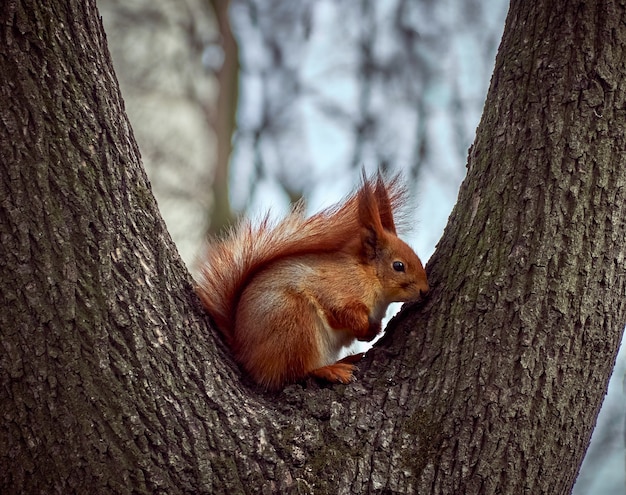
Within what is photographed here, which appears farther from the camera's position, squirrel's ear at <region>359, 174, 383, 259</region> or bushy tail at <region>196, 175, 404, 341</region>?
squirrel's ear at <region>359, 174, 383, 259</region>

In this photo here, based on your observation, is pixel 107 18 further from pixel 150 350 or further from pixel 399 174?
pixel 150 350

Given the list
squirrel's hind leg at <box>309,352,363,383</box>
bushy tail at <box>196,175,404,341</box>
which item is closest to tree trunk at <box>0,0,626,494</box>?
squirrel's hind leg at <box>309,352,363,383</box>

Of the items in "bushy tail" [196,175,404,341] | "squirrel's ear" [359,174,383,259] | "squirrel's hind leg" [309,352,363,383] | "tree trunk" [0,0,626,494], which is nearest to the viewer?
"tree trunk" [0,0,626,494]

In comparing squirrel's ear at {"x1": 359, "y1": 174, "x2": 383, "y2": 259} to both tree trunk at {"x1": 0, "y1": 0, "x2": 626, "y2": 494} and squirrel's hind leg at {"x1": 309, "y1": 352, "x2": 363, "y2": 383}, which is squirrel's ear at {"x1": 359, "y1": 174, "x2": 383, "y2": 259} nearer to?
tree trunk at {"x1": 0, "y1": 0, "x2": 626, "y2": 494}

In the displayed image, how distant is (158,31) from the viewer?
618 centimetres

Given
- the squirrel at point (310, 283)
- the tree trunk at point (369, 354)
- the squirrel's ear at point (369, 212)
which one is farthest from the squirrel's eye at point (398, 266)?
the tree trunk at point (369, 354)

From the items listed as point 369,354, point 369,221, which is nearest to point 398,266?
point 369,221

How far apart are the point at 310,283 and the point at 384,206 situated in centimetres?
45

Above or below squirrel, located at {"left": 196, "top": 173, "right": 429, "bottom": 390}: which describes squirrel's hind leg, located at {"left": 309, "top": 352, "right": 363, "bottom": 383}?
below

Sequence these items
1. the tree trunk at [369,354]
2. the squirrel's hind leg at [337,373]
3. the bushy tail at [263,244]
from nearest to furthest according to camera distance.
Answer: the tree trunk at [369,354], the squirrel's hind leg at [337,373], the bushy tail at [263,244]

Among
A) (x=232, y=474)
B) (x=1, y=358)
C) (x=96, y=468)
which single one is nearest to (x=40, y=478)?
(x=96, y=468)

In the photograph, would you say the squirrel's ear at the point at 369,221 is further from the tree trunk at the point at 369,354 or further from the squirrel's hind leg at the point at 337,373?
the squirrel's hind leg at the point at 337,373

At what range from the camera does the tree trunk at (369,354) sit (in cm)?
149

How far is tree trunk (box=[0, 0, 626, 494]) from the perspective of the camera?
4.90ft
